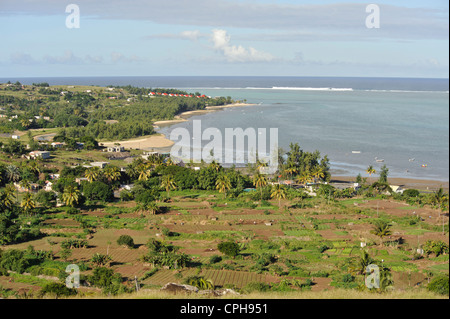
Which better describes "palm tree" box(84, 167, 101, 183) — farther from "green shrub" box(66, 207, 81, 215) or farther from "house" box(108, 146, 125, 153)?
"house" box(108, 146, 125, 153)

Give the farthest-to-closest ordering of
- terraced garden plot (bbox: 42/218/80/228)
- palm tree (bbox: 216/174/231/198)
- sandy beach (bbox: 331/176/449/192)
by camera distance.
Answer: sandy beach (bbox: 331/176/449/192) → palm tree (bbox: 216/174/231/198) → terraced garden plot (bbox: 42/218/80/228)

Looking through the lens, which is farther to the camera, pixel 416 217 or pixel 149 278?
pixel 416 217

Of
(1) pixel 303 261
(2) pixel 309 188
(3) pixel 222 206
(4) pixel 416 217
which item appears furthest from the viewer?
(2) pixel 309 188

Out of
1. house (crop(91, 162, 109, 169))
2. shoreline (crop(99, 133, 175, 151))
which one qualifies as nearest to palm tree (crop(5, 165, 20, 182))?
house (crop(91, 162, 109, 169))

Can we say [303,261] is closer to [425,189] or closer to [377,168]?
[425,189]

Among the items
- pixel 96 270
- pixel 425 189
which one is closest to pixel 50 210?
pixel 96 270

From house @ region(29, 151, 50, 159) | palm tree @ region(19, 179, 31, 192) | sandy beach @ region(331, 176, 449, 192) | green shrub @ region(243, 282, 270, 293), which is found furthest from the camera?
house @ region(29, 151, 50, 159)

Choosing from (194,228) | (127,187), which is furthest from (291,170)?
(194,228)

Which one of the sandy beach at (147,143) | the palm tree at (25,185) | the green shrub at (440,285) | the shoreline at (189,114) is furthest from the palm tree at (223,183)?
the shoreline at (189,114)
